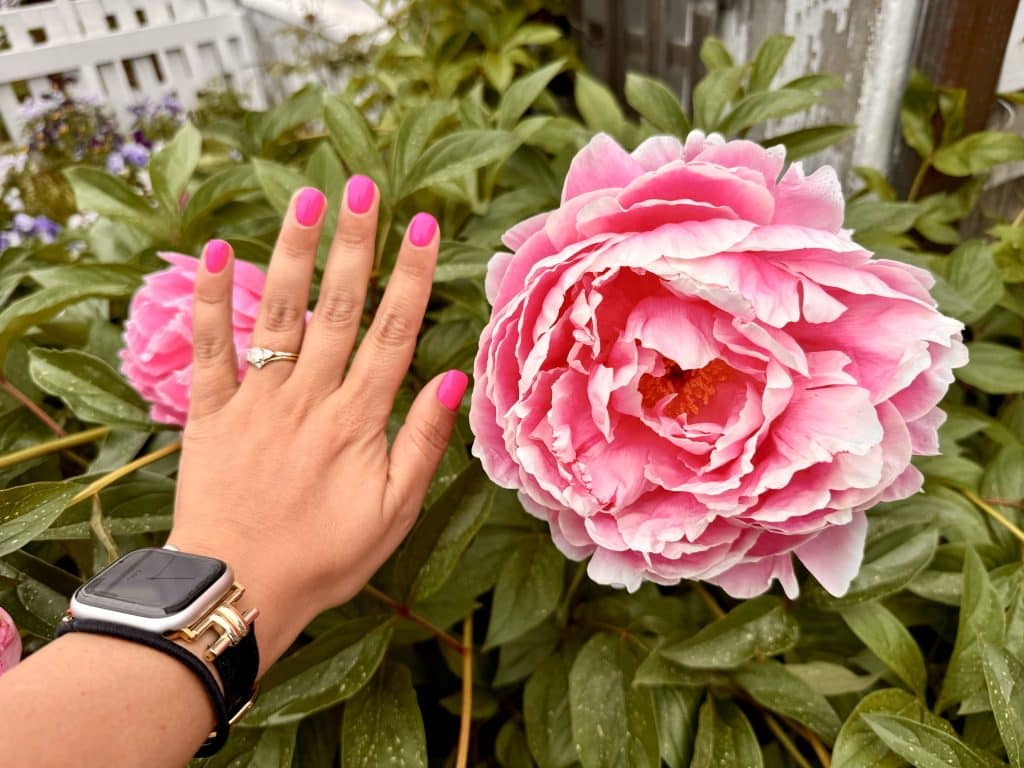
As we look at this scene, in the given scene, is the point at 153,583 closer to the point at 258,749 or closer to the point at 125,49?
the point at 258,749

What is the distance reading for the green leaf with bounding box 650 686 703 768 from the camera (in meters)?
0.58

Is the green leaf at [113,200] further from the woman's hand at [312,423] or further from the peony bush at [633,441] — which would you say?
the woman's hand at [312,423]

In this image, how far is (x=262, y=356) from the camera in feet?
1.99

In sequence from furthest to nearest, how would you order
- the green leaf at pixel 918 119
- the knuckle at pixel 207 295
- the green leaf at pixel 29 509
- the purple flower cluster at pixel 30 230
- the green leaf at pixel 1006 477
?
the purple flower cluster at pixel 30 230 < the green leaf at pixel 918 119 < the green leaf at pixel 1006 477 < the knuckle at pixel 207 295 < the green leaf at pixel 29 509

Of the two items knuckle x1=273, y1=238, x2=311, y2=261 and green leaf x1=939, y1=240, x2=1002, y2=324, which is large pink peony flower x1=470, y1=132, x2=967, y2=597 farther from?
green leaf x1=939, y1=240, x2=1002, y2=324

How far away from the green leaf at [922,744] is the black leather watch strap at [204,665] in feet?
1.39

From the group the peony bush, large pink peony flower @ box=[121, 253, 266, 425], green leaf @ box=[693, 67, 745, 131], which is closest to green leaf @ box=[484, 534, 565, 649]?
the peony bush

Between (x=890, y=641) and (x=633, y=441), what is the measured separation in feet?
1.00

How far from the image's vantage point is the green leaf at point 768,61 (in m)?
0.85

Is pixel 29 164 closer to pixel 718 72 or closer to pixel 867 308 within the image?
pixel 718 72

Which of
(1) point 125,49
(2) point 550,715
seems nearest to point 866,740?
(2) point 550,715

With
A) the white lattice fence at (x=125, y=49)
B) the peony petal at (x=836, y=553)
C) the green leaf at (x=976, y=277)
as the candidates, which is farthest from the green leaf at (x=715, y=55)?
the white lattice fence at (x=125, y=49)

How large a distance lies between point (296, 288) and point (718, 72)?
1.84ft

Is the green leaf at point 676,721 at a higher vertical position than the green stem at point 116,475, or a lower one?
lower
